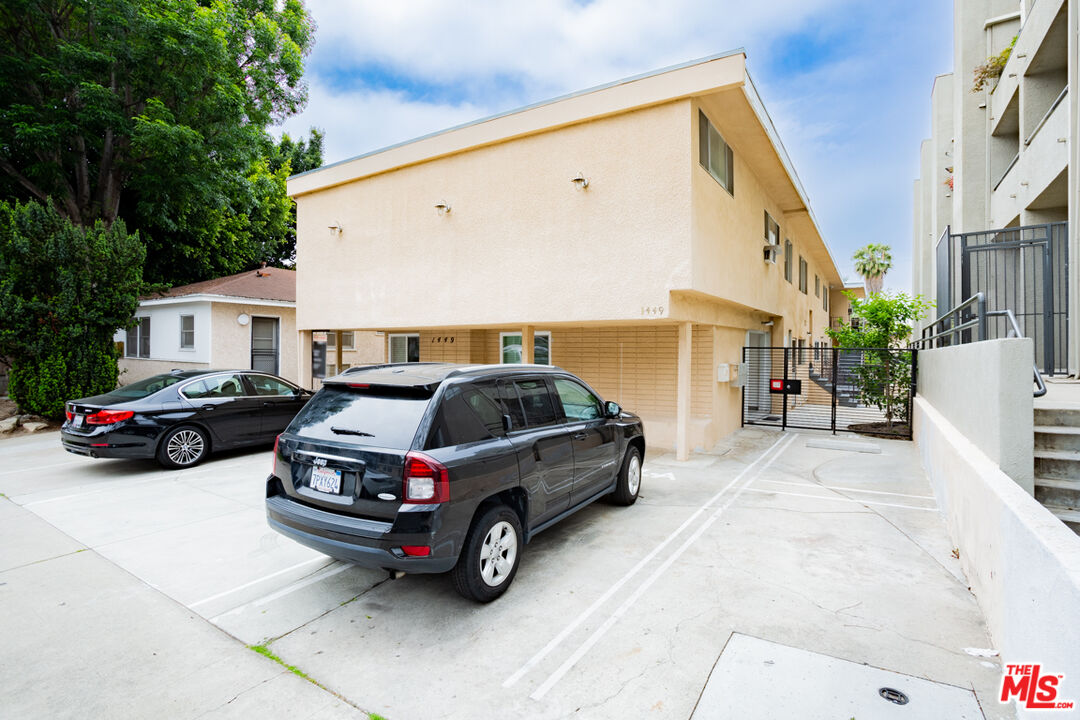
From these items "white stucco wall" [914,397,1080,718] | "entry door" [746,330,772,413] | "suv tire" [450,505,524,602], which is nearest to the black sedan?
"suv tire" [450,505,524,602]

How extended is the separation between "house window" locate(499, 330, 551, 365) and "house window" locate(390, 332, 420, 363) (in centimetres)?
283

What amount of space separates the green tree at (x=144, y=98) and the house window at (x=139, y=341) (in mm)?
3647

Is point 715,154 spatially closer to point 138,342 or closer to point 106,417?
point 106,417

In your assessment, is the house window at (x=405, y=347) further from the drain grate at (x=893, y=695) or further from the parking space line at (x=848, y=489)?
the drain grate at (x=893, y=695)

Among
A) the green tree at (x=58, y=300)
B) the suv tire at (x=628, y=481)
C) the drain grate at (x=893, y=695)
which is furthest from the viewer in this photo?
the green tree at (x=58, y=300)

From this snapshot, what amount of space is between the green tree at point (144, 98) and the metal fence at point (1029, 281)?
1911 centimetres

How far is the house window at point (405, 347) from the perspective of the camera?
14.1 metres

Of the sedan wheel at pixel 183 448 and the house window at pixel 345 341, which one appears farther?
the house window at pixel 345 341

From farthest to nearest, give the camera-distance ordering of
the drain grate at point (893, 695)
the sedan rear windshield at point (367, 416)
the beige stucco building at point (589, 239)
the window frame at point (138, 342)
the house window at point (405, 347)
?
the window frame at point (138, 342)
the house window at point (405, 347)
the beige stucco building at point (589, 239)
the sedan rear windshield at point (367, 416)
the drain grate at point (893, 695)

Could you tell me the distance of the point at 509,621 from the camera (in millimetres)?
3555

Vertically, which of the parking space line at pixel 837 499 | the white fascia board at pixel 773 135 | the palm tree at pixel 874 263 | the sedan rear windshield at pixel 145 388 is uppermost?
the palm tree at pixel 874 263

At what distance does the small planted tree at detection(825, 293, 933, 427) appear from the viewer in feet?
39.5

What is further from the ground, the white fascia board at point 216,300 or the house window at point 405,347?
the white fascia board at point 216,300

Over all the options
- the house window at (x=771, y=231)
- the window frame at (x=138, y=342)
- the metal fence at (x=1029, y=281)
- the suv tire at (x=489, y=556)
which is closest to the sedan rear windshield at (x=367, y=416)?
the suv tire at (x=489, y=556)
